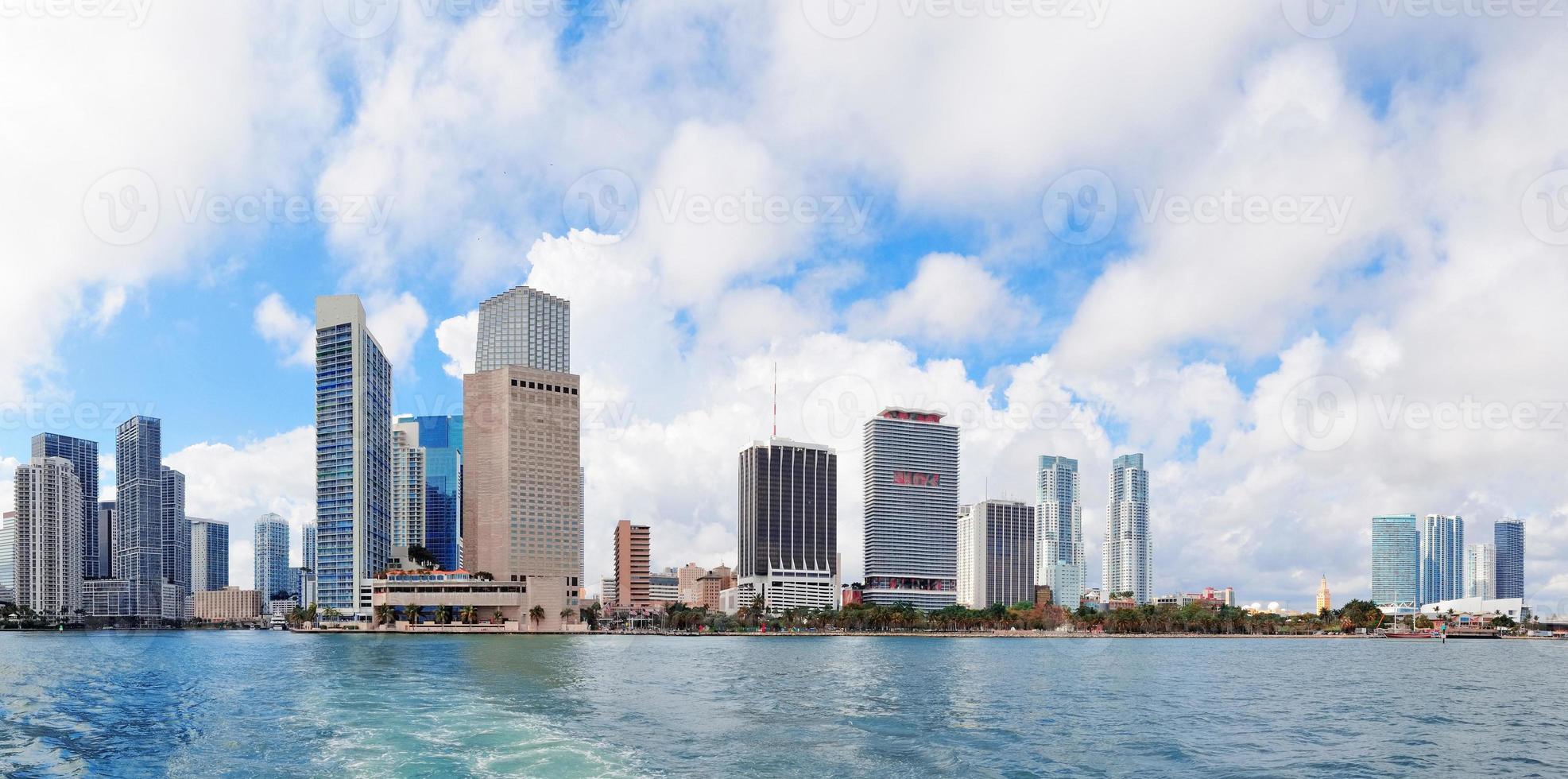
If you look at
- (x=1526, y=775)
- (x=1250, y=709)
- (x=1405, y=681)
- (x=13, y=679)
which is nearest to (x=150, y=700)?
(x=13, y=679)

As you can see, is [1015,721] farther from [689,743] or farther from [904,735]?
[689,743]

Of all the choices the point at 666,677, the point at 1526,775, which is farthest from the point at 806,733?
the point at 666,677

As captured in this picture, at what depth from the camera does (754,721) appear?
49594 millimetres

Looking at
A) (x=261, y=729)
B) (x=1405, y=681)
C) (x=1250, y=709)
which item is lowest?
(x=1405, y=681)

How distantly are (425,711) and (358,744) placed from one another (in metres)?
11.2

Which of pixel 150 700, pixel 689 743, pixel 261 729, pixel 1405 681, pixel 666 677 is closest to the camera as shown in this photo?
pixel 689 743

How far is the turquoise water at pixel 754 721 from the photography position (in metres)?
37.6

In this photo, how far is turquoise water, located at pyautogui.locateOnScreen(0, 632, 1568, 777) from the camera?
37.6 m

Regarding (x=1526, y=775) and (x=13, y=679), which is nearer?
(x=1526, y=775)

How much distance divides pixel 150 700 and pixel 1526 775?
66930 mm

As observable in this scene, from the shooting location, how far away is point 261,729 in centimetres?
4450

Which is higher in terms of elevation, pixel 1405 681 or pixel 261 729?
pixel 261 729

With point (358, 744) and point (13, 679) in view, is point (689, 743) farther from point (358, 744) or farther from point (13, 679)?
point (13, 679)

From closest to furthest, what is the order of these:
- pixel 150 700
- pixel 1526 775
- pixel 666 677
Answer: pixel 1526 775, pixel 150 700, pixel 666 677
